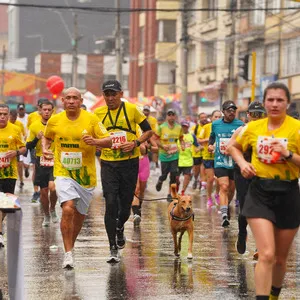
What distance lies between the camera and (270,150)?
24.1ft

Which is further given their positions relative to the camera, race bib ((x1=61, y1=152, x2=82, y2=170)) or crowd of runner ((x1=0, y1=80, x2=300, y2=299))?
race bib ((x1=61, y1=152, x2=82, y2=170))

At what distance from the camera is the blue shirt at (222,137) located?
1424cm

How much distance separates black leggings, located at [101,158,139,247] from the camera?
10.9 m

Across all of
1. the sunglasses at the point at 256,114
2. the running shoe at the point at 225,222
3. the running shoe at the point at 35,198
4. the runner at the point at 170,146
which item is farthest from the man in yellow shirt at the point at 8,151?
the runner at the point at 170,146

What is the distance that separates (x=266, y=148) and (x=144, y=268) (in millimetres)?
3475

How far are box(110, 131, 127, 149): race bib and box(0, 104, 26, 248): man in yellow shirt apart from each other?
5.73 ft

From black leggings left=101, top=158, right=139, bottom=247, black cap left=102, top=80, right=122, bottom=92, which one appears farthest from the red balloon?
black cap left=102, top=80, right=122, bottom=92

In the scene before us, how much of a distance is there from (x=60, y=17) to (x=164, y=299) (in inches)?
3807

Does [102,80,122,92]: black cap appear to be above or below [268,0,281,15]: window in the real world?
below

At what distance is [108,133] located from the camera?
10.8 metres

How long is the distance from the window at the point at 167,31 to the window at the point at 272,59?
23.2m

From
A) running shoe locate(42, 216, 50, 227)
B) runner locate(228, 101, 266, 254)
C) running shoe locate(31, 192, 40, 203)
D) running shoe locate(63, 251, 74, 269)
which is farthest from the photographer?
running shoe locate(31, 192, 40, 203)

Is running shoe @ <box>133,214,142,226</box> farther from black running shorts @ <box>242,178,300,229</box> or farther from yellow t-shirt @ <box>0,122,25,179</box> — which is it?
black running shorts @ <box>242,178,300,229</box>

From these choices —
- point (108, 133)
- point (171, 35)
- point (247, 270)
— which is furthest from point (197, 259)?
point (171, 35)
